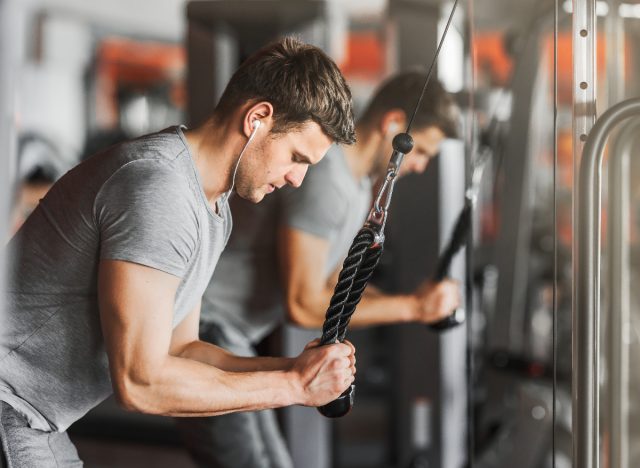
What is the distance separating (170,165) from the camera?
910 millimetres

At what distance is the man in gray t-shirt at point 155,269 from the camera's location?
874mm

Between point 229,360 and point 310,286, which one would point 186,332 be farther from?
point 310,286

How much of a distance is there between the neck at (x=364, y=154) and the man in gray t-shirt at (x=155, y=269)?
→ 0.17 meters

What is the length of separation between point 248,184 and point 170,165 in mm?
111

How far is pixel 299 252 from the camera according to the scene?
1247 mm

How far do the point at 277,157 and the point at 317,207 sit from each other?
268 mm

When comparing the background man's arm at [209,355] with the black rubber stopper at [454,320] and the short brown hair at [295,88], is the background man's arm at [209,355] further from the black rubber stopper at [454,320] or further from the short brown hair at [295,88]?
the black rubber stopper at [454,320]

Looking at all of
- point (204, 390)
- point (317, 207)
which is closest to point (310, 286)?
point (317, 207)

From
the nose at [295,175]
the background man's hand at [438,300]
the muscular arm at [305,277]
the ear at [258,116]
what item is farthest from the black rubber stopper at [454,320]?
the ear at [258,116]

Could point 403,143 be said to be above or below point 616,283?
above

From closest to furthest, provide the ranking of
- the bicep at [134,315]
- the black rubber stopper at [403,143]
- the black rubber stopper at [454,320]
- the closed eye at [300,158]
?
the bicep at [134,315] < the closed eye at [300,158] < the black rubber stopper at [403,143] < the black rubber stopper at [454,320]

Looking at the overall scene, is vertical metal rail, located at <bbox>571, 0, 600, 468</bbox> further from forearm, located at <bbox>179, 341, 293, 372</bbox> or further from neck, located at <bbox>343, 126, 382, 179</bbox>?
forearm, located at <bbox>179, 341, 293, 372</bbox>

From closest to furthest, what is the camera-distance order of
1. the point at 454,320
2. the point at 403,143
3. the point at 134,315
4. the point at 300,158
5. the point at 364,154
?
the point at 134,315 → the point at 300,158 → the point at 403,143 → the point at 364,154 → the point at 454,320

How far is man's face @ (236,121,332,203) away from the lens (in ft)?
3.10
